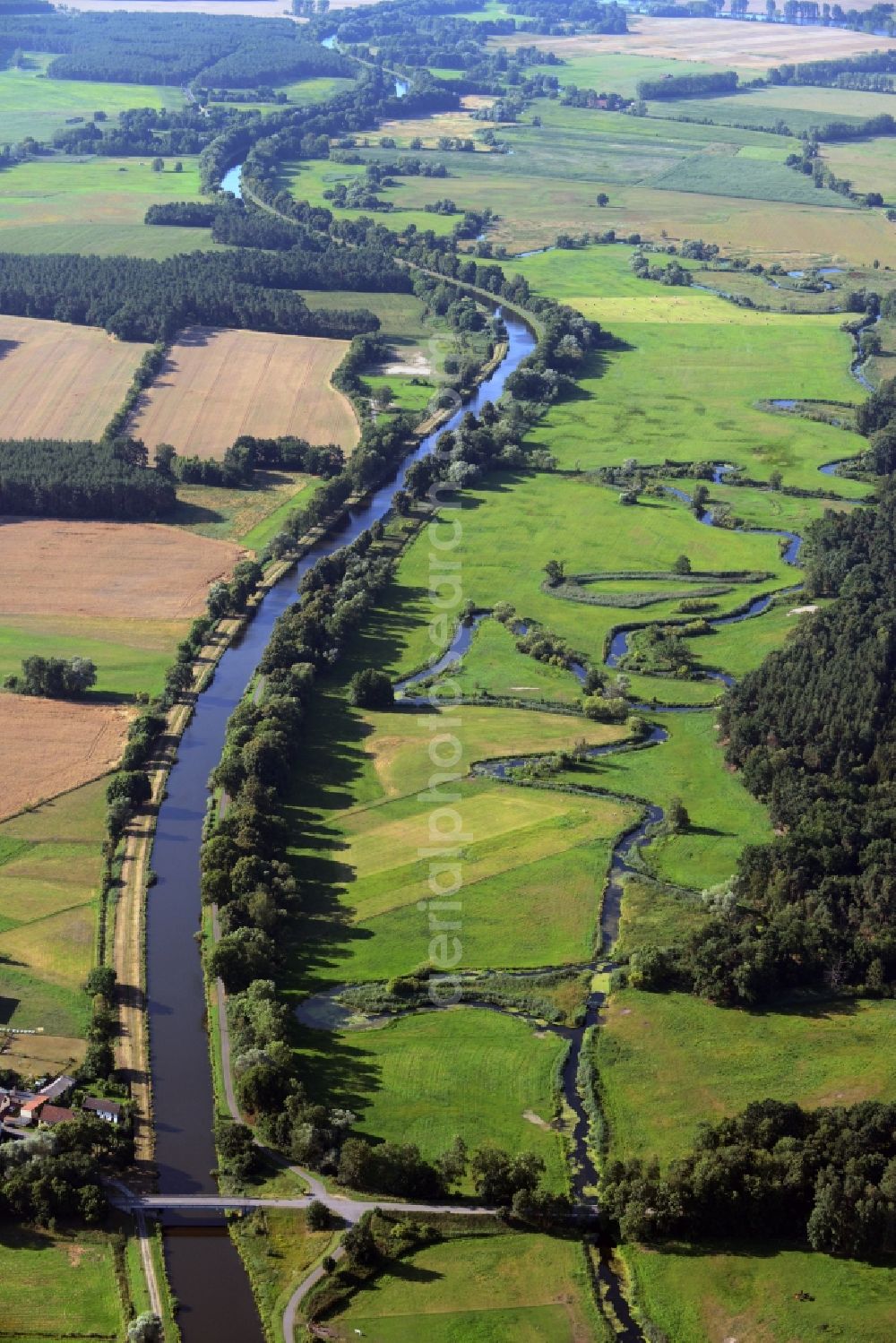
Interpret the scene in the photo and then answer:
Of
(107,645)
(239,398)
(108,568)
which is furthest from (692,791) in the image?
(239,398)

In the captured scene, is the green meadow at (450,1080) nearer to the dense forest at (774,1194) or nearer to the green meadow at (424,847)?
the dense forest at (774,1194)

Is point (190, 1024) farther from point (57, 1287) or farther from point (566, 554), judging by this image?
point (566, 554)

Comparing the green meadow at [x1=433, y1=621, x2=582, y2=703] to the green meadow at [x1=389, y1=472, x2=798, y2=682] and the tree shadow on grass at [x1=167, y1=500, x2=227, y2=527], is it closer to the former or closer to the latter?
the green meadow at [x1=389, y1=472, x2=798, y2=682]

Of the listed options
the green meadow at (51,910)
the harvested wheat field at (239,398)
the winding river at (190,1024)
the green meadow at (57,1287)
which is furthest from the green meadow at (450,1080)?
the harvested wheat field at (239,398)

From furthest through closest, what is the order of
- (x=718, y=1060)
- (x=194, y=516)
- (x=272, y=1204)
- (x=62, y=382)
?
(x=62, y=382) < (x=194, y=516) < (x=718, y=1060) < (x=272, y=1204)

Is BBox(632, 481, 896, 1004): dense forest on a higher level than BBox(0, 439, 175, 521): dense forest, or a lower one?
lower

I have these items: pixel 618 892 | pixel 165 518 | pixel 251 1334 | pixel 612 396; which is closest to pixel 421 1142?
pixel 251 1334

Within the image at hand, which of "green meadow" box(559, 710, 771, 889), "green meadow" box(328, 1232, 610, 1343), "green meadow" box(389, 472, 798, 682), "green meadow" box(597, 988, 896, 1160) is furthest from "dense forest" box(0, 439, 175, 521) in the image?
"green meadow" box(328, 1232, 610, 1343)
